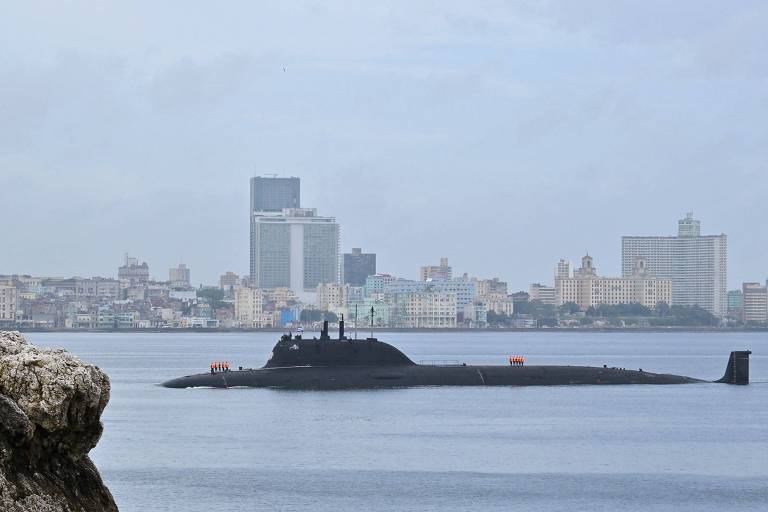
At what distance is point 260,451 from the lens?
3878 cm

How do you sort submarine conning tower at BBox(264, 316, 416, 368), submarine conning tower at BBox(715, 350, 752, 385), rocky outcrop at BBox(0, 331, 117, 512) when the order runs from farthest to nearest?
submarine conning tower at BBox(715, 350, 752, 385) → submarine conning tower at BBox(264, 316, 416, 368) → rocky outcrop at BBox(0, 331, 117, 512)

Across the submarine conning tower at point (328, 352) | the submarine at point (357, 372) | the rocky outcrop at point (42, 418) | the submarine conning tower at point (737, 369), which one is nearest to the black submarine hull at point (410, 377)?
the submarine at point (357, 372)

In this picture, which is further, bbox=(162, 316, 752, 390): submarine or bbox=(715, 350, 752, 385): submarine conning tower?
bbox=(715, 350, 752, 385): submarine conning tower

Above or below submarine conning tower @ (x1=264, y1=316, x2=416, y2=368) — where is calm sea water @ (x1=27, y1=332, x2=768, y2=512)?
below

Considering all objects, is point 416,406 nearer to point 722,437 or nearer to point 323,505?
point 722,437

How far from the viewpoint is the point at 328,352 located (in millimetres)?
54344

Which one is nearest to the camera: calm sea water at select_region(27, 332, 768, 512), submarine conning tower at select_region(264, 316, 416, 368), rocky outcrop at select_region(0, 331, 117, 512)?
rocky outcrop at select_region(0, 331, 117, 512)

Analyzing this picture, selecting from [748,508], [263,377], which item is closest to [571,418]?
[263,377]

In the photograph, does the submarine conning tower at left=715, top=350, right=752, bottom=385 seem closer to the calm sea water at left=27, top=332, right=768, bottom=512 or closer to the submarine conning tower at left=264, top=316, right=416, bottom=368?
the calm sea water at left=27, top=332, right=768, bottom=512

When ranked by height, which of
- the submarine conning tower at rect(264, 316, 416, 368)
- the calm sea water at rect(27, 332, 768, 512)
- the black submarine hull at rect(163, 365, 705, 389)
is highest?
the submarine conning tower at rect(264, 316, 416, 368)

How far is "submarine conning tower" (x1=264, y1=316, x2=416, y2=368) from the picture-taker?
54281 millimetres

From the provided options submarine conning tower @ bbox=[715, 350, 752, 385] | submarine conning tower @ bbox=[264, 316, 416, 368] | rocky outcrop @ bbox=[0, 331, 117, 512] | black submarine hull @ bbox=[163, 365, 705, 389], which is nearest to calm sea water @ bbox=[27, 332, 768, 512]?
black submarine hull @ bbox=[163, 365, 705, 389]

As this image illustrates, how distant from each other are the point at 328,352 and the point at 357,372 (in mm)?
1339

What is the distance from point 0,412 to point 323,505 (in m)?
19.0
